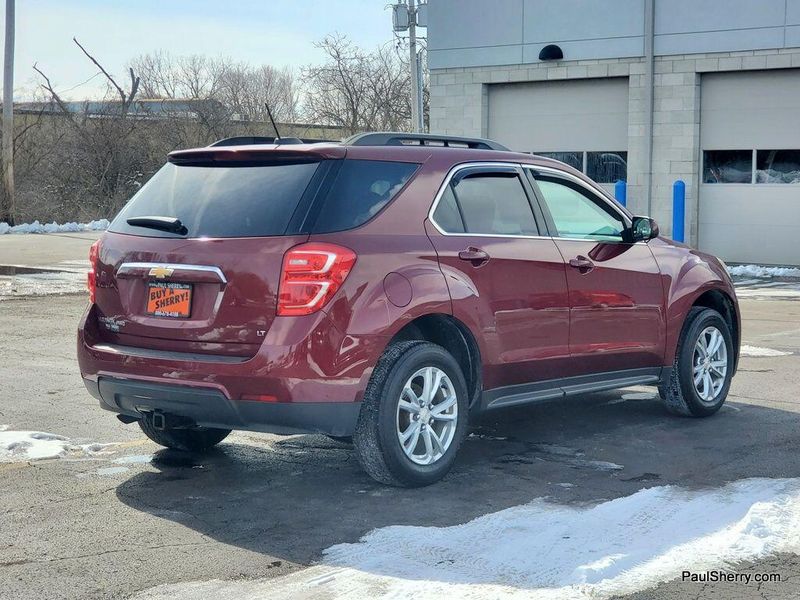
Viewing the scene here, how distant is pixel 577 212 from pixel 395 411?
213cm

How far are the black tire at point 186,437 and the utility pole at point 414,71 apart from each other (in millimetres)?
24078

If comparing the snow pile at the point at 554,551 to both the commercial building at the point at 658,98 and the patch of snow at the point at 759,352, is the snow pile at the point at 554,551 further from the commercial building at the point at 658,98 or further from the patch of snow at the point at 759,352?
the commercial building at the point at 658,98

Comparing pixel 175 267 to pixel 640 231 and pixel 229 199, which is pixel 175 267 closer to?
pixel 229 199

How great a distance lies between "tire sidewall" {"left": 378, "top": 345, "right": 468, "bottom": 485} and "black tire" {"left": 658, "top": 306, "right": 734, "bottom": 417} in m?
2.20

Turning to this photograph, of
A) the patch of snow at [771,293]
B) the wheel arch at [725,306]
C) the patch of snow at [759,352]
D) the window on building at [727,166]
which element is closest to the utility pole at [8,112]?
the window on building at [727,166]

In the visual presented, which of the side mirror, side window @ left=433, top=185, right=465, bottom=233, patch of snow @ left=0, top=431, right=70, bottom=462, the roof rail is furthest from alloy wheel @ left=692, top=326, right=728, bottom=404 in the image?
patch of snow @ left=0, top=431, right=70, bottom=462

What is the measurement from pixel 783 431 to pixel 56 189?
35303 mm

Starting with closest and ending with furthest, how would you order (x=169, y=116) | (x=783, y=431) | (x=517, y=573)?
(x=517, y=573)
(x=783, y=431)
(x=169, y=116)

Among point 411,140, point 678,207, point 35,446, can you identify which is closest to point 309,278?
point 411,140

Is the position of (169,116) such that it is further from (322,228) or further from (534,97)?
(322,228)

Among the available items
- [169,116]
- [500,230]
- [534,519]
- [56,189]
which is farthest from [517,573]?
[169,116]

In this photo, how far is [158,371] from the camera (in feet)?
18.4

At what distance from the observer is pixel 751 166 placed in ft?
73.9

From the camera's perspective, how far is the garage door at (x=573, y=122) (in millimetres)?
24250
